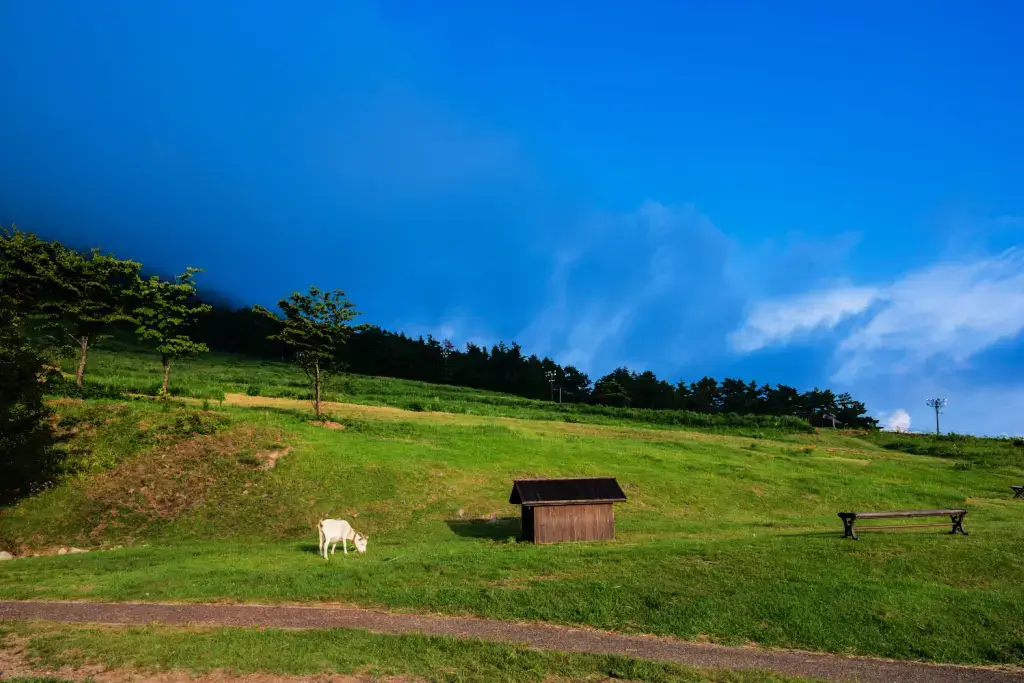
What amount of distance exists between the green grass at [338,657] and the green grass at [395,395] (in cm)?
5660

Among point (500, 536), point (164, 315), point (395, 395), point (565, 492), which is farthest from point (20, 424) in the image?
point (395, 395)

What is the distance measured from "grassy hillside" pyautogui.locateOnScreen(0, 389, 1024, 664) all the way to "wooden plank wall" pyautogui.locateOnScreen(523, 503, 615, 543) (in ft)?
4.29

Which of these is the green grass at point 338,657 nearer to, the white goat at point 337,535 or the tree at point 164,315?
the white goat at point 337,535

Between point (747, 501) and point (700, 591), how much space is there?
22.6m

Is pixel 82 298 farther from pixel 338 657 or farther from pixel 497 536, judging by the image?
pixel 338 657

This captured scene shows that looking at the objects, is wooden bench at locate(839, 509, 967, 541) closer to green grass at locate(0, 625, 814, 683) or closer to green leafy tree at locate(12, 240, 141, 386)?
green grass at locate(0, 625, 814, 683)

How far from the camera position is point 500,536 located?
26.7 metres

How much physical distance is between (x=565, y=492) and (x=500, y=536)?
140 inches

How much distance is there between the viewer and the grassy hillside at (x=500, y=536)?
1498cm

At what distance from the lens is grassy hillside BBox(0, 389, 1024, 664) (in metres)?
15.0

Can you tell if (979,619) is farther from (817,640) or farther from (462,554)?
(462,554)

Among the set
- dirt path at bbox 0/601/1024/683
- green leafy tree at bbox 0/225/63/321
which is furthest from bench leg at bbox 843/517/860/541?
green leafy tree at bbox 0/225/63/321

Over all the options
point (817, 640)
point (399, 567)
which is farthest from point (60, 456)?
point (817, 640)

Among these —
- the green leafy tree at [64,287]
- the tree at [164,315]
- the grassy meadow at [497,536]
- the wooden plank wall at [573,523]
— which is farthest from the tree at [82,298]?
the wooden plank wall at [573,523]
